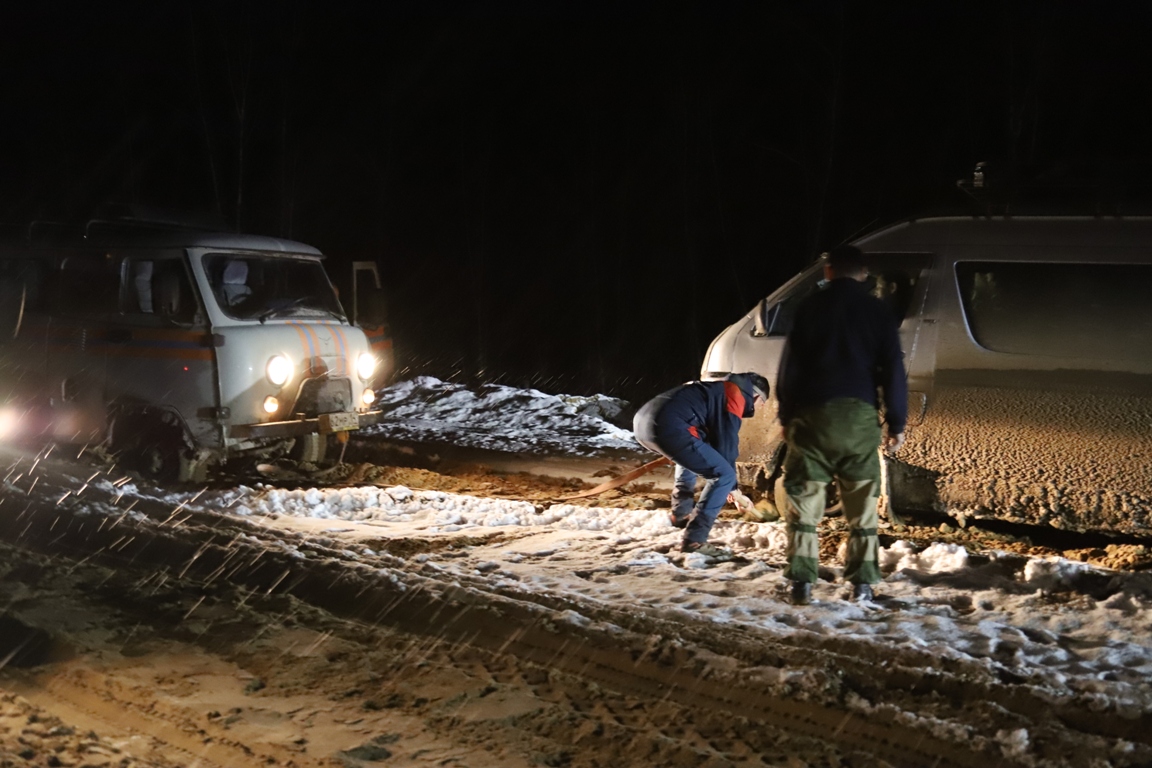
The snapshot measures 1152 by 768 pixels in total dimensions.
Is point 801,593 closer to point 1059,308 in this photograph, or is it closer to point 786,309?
point 786,309

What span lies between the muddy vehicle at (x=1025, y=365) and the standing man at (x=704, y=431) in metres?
1.04

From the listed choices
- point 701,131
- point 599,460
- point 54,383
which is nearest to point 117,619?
point 54,383

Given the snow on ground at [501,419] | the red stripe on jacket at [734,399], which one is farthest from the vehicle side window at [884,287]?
the snow on ground at [501,419]

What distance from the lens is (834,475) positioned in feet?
16.5

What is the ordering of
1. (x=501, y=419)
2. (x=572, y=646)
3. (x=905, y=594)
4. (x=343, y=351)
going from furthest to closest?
(x=501, y=419) → (x=343, y=351) → (x=905, y=594) → (x=572, y=646)

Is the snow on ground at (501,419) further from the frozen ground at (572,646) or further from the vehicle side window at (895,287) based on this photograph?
the vehicle side window at (895,287)

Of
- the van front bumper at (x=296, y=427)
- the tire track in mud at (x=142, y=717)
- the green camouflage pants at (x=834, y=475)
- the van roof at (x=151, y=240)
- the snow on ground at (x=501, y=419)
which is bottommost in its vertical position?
the snow on ground at (x=501, y=419)

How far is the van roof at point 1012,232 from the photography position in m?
5.90

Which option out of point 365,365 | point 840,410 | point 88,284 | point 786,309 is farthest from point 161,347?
point 840,410

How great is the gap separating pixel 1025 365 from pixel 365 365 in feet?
18.7

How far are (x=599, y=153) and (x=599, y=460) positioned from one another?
1643 cm

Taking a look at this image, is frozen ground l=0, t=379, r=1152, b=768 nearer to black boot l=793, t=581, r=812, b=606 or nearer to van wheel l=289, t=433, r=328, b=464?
black boot l=793, t=581, r=812, b=606

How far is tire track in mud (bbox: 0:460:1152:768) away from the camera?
377cm

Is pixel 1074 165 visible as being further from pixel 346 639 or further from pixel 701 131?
pixel 701 131
